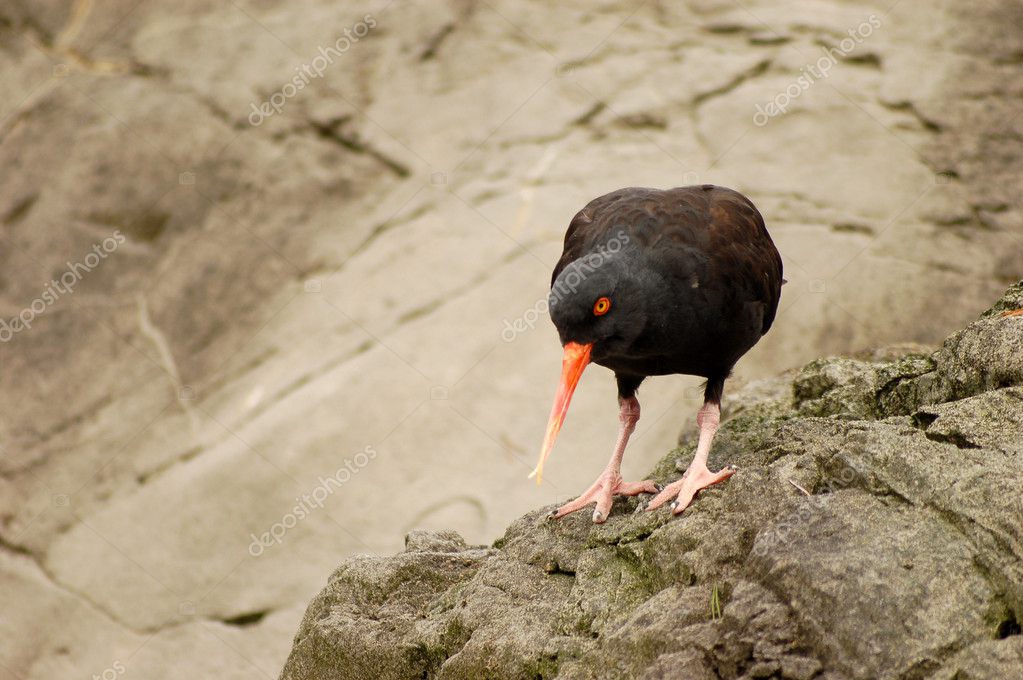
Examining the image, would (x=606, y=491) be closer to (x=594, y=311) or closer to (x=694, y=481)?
(x=694, y=481)

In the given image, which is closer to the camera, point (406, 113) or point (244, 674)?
point (244, 674)

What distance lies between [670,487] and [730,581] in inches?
36.4

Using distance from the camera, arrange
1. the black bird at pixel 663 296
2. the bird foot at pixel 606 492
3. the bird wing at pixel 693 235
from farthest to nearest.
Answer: the bird foot at pixel 606 492 → the bird wing at pixel 693 235 → the black bird at pixel 663 296

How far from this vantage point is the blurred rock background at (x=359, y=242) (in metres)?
10.4

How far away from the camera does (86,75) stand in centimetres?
1258

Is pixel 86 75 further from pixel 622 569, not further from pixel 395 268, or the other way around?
pixel 622 569

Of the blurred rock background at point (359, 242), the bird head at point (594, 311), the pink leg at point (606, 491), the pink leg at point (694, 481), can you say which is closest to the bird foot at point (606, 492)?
the pink leg at point (606, 491)

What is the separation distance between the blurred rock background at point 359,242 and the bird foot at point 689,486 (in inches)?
201

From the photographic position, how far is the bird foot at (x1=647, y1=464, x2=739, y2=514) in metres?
4.57

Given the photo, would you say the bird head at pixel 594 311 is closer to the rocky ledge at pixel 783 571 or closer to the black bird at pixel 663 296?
the black bird at pixel 663 296

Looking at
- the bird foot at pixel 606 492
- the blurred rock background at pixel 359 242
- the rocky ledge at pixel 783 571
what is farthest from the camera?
the blurred rock background at pixel 359 242

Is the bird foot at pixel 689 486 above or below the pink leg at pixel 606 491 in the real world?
above

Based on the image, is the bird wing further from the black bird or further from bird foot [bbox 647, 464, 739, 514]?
bird foot [bbox 647, 464, 739, 514]

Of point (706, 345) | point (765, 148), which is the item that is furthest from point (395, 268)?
point (706, 345)
